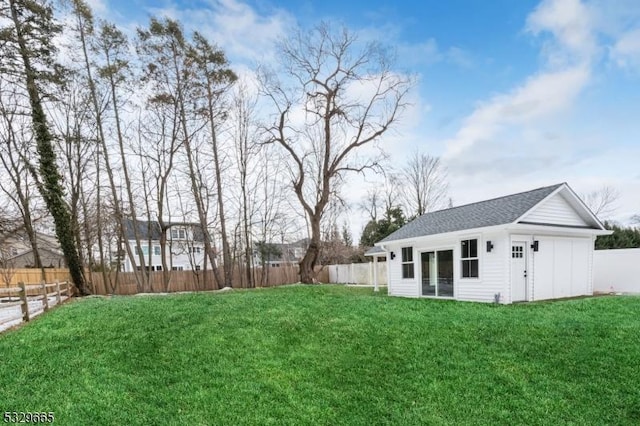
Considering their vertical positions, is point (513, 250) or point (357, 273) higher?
point (513, 250)

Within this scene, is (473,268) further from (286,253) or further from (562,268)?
(286,253)

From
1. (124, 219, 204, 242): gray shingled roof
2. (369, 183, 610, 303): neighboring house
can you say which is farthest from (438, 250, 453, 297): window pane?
(124, 219, 204, 242): gray shingled roof

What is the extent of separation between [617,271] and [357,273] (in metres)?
14.8

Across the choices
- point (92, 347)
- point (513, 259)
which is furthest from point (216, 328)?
point (513, 259)

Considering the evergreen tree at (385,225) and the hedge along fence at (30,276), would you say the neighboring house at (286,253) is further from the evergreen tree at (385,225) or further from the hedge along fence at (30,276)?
the hedge along fence at (30,276)

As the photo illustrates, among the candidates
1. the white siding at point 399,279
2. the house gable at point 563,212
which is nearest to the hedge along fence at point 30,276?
the white siding at point 399,279

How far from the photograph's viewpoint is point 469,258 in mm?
11703

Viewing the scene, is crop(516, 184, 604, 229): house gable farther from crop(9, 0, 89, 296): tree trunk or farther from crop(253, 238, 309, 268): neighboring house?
crop(253, 238, 309, 268): neighboring house

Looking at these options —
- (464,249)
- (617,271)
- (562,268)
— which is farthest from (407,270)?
(617,271)

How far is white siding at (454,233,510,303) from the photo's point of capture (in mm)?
10562

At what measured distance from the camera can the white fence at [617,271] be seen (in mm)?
12516

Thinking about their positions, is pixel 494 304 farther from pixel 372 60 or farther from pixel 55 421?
pixel 372 60

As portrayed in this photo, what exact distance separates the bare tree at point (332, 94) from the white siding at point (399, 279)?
4.54 meters

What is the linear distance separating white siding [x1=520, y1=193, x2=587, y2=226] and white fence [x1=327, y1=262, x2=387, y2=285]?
12.5 meters
